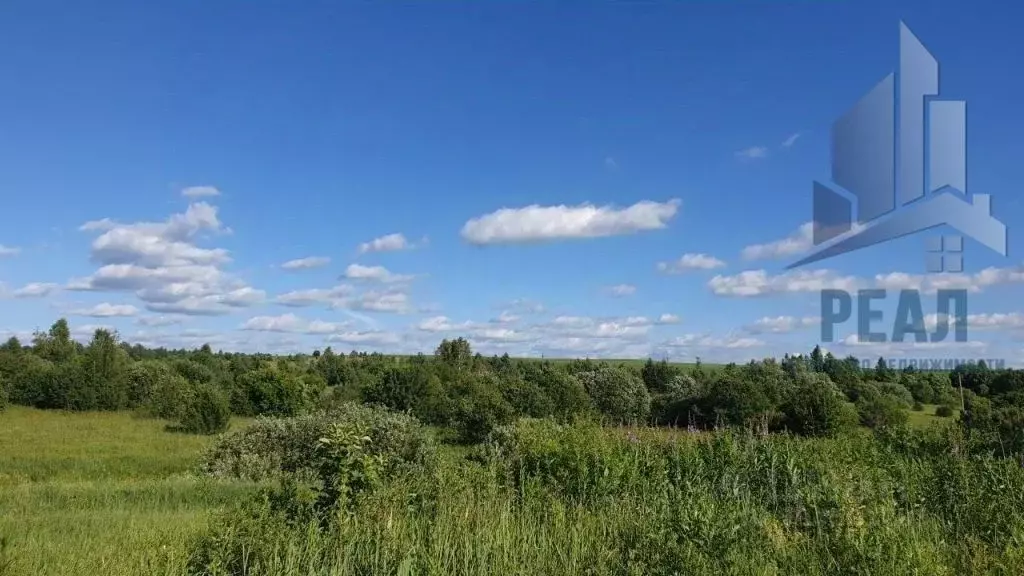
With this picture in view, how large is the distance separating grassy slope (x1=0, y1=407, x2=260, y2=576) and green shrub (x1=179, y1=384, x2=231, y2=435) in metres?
3.90

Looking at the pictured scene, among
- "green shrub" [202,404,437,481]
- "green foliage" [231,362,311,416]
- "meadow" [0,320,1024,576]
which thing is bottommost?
"green foliage" [231,362,311,416]

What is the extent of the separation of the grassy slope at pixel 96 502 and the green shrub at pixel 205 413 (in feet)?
12.8

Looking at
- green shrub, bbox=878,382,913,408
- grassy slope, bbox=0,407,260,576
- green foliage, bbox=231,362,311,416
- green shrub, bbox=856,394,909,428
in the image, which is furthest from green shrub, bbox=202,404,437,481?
green shrub, bbox=878,382,913,408

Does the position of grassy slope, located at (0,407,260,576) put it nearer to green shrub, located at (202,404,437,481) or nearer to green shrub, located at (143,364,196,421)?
green shrub, located at (202,404,437,481)

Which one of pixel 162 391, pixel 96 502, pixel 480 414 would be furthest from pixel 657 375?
pixel 96 502

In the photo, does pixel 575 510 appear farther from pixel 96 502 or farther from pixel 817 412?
pixel 817 412

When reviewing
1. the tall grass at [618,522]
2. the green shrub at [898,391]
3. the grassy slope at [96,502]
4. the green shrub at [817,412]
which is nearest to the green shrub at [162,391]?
the grassy slope at [96,502]

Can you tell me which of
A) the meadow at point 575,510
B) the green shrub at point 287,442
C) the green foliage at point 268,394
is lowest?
the green foliage at point 268,394

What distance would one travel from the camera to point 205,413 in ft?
121

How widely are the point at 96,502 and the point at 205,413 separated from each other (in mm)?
27852

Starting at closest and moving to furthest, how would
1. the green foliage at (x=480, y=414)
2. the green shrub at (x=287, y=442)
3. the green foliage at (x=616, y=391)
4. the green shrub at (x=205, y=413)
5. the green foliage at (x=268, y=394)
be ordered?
the green shrub at (x=287, y=442)
the green foliage at (x=480, y=414)
the green shrub at (x=205, y=413)
the green foliage at (x=616, y=391)
the green foliage at (x=268, y=394)

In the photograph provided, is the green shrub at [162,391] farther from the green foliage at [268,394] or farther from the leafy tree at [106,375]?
the green foliage at [268,394]

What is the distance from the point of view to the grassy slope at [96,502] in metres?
5.28

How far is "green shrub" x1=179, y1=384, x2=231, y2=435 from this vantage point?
36.5m
